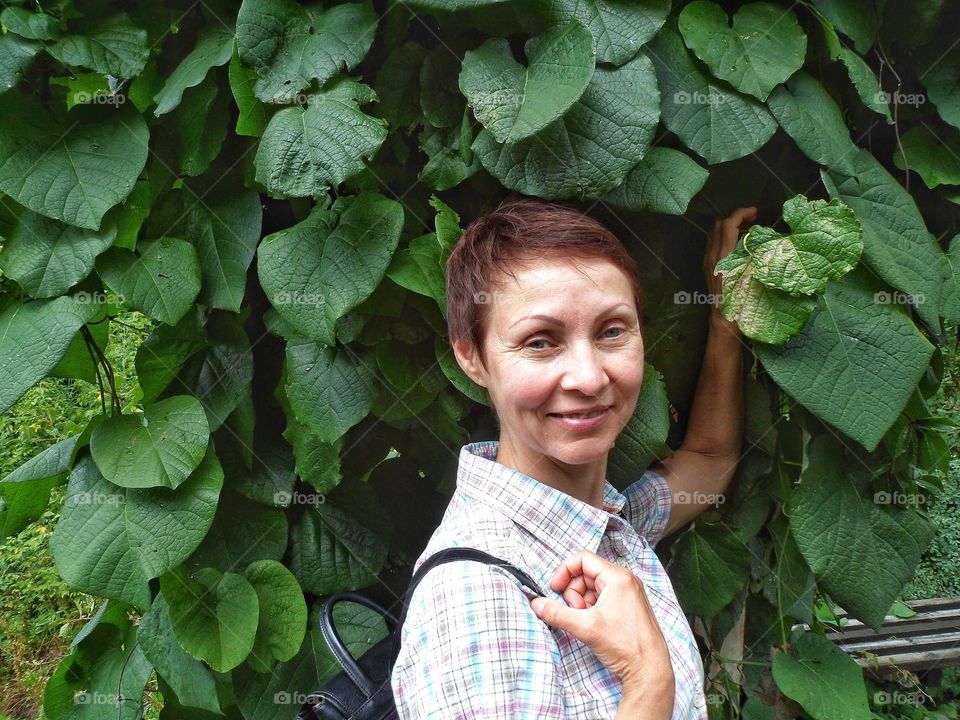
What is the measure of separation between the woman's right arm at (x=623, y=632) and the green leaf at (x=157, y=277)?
533 millimetres

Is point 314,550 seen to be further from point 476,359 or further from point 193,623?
point 476,359

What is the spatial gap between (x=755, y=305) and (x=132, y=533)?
2.42 ft

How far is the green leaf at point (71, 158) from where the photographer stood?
926mm

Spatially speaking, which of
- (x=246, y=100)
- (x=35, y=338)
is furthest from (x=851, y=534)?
(x=35, y=338)

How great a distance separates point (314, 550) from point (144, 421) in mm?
272

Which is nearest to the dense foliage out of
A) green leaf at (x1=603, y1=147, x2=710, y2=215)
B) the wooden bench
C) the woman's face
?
green leaf at (x1=603, y1=147, x2=710, y2=215)

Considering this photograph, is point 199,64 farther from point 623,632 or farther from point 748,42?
point 623,632

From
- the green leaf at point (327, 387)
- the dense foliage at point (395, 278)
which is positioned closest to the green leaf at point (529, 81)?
the dense foliage at point (395, 278)

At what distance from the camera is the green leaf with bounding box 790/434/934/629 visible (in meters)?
0.93

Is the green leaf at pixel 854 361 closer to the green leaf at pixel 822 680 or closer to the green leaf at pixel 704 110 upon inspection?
the green leaf at pixel 704 110

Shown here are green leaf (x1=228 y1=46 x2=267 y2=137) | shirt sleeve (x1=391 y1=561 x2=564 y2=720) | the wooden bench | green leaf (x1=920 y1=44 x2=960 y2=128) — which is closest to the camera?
shirt sleeve (x1=391 y1=561 x2=564 y2=720)

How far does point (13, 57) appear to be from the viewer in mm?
926

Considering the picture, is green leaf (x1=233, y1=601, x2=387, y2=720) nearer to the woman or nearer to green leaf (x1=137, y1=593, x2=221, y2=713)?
green leaf (x1=137, y1=593, x2=221, y2=713)

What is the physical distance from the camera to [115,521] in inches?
37.3
